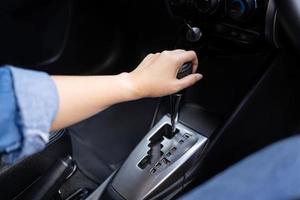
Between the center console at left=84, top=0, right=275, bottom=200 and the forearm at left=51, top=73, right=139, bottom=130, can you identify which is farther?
the center console at left=84, top=0, right=275, bottom=200

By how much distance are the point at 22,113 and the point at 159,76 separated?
0.25 meters

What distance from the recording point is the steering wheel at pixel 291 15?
21.0 inches

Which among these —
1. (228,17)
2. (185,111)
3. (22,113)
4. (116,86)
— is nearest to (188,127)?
(185,111)

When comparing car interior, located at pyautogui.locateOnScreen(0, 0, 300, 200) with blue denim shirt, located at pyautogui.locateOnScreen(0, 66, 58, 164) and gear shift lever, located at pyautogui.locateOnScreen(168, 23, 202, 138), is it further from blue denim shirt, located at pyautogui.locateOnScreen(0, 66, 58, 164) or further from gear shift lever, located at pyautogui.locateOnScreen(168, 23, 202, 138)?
blue denim shirt, located at pyautogui.locateOnScreen(0, 66, 58, 164)

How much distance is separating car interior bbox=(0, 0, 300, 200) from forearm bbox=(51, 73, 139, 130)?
120mm

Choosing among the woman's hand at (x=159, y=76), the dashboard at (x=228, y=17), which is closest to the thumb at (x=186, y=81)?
the woman's hand at (x=159, y=76)

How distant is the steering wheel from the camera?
0.53 metres

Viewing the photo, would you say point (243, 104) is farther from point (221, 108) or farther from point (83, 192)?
point (83, 192)

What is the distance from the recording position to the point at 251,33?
2.51ft

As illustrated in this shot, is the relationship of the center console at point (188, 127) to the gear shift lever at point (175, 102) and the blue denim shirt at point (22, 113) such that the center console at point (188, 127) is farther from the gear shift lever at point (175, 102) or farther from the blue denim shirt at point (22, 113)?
the blue denim shirt at point (22, 113)

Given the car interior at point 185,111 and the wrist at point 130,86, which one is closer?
the wrist at point 130,86

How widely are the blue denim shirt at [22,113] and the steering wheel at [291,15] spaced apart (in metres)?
0.30

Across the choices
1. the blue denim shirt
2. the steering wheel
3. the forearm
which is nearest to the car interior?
the steering wheel

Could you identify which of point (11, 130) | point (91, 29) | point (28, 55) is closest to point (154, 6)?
point (91, 29)
